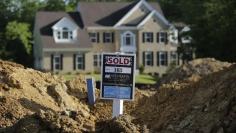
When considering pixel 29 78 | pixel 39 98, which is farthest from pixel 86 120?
pixel 29 78

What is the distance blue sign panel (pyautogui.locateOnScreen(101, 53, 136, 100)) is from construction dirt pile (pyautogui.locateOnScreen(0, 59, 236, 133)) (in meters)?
0.47

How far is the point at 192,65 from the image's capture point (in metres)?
24.1

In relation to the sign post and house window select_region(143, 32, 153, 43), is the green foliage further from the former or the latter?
the sign post

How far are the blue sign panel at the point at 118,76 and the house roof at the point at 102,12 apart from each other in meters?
51.6

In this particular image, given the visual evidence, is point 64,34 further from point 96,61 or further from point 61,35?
point 96,61

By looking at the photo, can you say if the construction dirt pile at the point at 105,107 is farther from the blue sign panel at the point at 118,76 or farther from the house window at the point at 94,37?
the house window at the point at 94,37

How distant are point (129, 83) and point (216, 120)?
2.46m

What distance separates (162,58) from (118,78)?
2150 inches

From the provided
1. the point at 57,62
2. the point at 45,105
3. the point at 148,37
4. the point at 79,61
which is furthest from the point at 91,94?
the point at 148,37

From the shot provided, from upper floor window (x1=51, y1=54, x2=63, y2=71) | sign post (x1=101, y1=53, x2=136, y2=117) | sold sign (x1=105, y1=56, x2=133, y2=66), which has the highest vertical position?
sold sign (x1=105, y1=56, x2=133, y2=66)

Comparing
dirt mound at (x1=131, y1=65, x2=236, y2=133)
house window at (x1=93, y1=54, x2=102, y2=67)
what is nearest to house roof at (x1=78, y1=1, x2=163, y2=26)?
house window at (x1=93, y1=54, x2=102, y2=67)

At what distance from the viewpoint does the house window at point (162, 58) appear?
213 ft

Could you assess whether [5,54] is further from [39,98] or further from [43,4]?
[39,98]

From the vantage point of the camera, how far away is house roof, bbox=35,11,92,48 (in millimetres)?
60250
